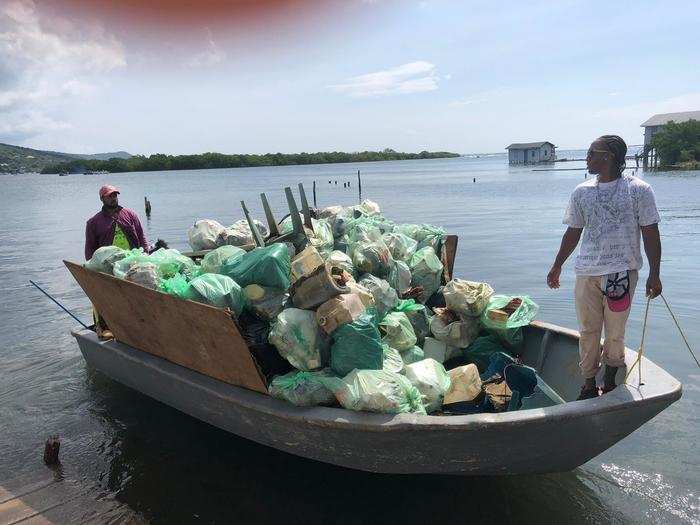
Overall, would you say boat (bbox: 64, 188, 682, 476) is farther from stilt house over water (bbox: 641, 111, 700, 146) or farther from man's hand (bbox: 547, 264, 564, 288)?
stilt house over water (bbox: 641, 111, 700, 146)

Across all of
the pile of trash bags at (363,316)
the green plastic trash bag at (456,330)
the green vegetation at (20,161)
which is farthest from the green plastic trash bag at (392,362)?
the green vegetation at (20,161)

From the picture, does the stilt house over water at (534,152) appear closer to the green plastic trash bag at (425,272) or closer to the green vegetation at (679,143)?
the green vegetation at (679,143)

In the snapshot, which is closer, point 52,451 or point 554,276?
point 554,276

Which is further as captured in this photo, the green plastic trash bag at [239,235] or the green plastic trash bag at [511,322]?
the green plastic trash bag at [239,235]

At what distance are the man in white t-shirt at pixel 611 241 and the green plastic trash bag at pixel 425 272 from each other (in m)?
1.97

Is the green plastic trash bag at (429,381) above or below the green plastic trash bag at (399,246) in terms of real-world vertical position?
below

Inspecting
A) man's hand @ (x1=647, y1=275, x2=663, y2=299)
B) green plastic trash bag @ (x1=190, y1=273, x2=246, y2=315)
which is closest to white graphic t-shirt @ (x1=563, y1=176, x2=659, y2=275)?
man's hand @ (x1=647, y1=275, x2=663, y2=299)

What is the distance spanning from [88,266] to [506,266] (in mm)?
9314

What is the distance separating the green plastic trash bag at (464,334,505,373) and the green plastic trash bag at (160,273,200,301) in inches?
93.6

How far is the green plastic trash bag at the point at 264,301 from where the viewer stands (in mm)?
4090

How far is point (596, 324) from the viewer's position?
3637 millimetres

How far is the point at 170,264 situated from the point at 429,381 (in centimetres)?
235

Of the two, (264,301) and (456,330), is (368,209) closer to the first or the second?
(456,330)

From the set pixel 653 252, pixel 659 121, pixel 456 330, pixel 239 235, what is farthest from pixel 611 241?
pixel 659 121
